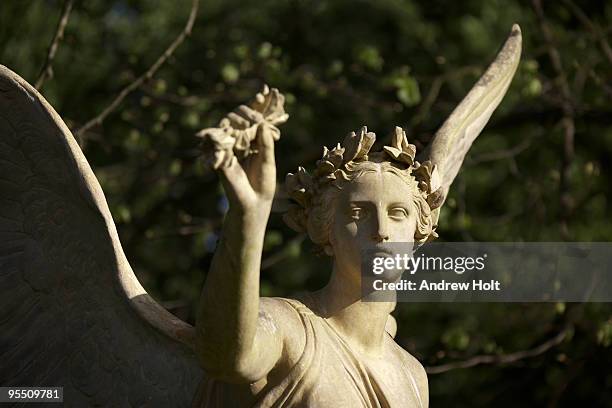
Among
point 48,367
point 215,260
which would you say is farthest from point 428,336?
point 215,260

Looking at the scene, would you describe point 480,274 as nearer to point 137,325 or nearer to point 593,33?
point 593,33

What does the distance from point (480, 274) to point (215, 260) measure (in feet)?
15.6

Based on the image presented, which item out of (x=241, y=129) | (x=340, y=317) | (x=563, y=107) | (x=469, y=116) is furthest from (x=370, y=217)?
(x=563, y=107)

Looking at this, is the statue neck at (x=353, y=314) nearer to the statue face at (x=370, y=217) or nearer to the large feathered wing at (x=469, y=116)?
the statue face at (x=370, y=217)

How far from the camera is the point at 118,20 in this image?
1191 centimetres

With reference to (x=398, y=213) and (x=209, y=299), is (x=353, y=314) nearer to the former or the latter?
(x=398, y=213)

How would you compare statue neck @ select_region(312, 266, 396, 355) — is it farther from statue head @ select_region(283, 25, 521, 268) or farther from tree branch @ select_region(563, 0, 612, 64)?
tree branch @ select_region(563, 0, 612, 64)

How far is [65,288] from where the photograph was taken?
17.0 feet

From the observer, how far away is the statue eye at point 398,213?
473 centimetres

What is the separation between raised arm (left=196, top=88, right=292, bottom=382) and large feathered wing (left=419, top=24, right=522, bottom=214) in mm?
1511

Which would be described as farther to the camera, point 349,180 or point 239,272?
point 349,180

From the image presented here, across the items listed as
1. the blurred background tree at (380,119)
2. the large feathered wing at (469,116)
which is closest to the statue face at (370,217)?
the large feathered wing at (469,116)

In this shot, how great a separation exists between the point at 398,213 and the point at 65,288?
121 cm

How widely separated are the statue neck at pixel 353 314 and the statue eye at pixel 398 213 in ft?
0.84
